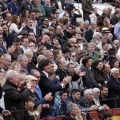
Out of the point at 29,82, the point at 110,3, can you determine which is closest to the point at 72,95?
the point at 29,82

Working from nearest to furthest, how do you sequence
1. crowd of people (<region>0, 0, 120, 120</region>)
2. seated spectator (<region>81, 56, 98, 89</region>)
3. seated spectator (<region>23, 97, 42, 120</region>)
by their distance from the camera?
seated spectator (<region>23, 97, 42, 120</region>) < crowd of people (<region>0, 0, 120, 120</region>) < seated spectator (<region>81, 56, 98, 89</region>)

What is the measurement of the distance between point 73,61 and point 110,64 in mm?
1593

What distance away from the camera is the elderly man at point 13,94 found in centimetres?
1188

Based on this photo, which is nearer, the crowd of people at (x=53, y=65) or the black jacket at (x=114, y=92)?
the crowd of people at (x=53, y=65)

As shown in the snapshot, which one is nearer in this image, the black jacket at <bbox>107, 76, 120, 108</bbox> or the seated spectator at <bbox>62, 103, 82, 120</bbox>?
the seated spectator at <bbox>62, 103, 82, 120</bbox>

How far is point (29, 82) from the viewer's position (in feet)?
40.9

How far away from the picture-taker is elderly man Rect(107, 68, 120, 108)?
15109 millimetres

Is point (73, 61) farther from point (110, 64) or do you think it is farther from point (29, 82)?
point (29, 82)

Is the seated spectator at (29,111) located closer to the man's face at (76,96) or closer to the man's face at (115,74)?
the man's face at (76,96)

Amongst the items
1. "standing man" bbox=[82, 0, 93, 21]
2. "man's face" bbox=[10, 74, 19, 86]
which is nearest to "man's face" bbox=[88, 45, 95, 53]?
"man's face" bbox=[10, 74, 19, 86]

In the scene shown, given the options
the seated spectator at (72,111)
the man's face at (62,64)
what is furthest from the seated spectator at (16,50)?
the seated spectator at (72,111)

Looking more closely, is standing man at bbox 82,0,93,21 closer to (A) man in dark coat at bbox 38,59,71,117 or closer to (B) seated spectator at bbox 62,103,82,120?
(A) man in dark coat at bbox 38,59,71,117

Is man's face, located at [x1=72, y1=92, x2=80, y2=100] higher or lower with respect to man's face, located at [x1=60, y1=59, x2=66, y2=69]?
lower

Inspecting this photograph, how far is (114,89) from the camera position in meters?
15.3
